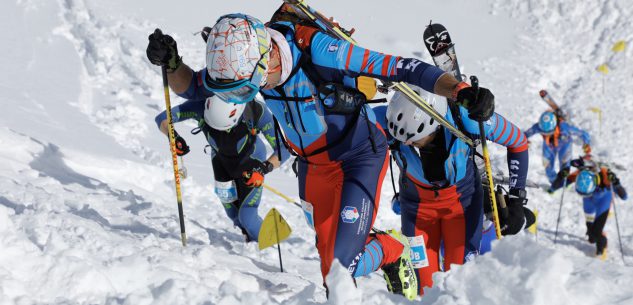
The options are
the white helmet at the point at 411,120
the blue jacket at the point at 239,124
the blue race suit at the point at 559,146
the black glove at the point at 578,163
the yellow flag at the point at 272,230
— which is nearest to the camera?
the white helmet at the point at 411,120

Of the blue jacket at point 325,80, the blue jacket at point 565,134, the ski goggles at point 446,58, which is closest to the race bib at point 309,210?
the blue jacket at point 325,80

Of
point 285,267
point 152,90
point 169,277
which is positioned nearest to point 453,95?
point 169,277

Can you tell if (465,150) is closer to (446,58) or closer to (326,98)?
(446,58)

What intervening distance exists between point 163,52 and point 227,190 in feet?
11.8

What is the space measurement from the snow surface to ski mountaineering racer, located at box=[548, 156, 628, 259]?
431 millimetres

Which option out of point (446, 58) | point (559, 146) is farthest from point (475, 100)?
point (559, 146)

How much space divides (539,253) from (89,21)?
627 inches

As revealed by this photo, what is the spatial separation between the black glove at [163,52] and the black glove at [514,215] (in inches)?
124

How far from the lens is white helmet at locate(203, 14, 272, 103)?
3.92 meters

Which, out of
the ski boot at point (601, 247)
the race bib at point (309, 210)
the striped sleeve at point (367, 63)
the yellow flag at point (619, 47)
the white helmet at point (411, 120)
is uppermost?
the yellow flag at point (619, 47)

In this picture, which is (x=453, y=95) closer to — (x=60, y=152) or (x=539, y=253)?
(x=539, y=253)

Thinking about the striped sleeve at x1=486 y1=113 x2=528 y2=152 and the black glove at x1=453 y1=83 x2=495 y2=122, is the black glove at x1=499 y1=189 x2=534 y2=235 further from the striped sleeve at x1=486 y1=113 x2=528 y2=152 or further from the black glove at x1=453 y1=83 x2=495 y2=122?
the black glove at x1=453 y1=83 x2=495 y2=122

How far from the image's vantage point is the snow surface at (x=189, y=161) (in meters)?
3.03

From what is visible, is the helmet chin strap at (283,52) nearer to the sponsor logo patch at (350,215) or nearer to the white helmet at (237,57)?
the white helmet at (237,57)
